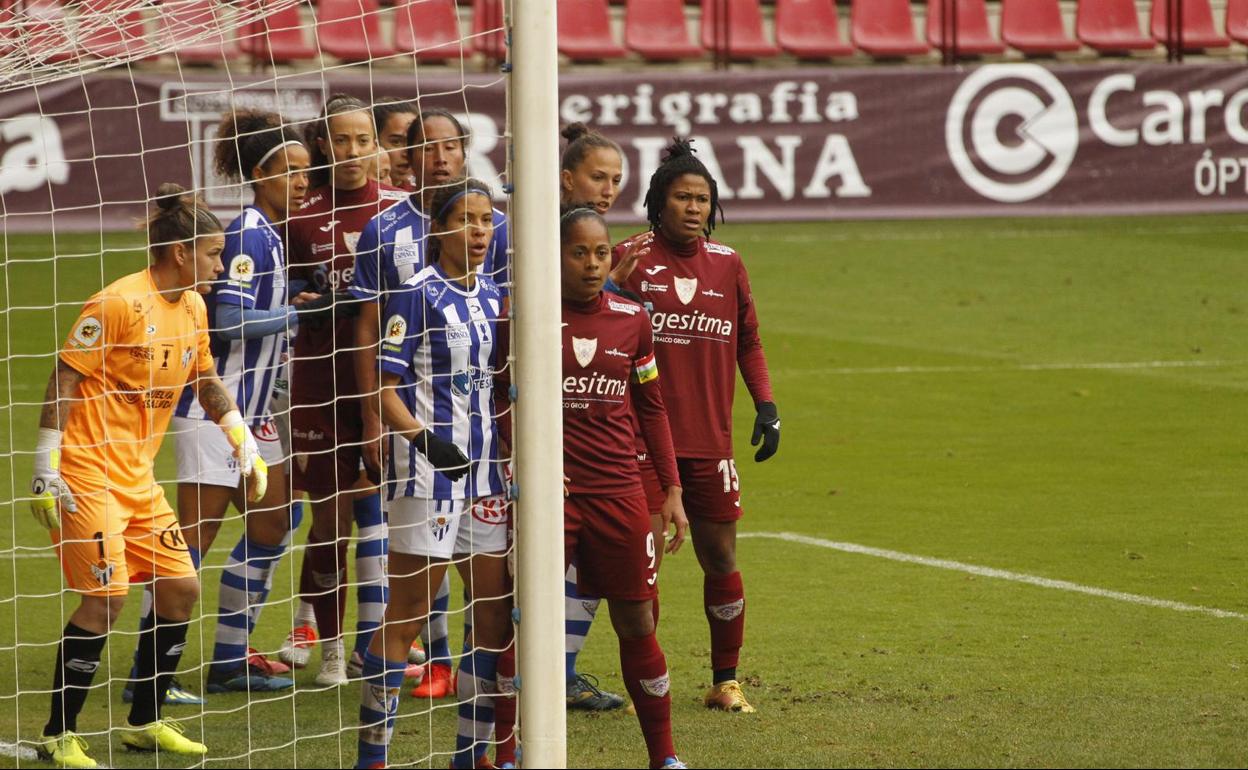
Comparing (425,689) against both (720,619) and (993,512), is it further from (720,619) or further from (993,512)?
(993,512)

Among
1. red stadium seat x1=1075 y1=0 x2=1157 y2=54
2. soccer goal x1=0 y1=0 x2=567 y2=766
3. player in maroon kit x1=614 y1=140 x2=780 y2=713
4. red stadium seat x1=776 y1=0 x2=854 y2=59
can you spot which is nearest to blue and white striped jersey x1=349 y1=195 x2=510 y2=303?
soccer goal x1=0 y1=0 x2=567 y2=766

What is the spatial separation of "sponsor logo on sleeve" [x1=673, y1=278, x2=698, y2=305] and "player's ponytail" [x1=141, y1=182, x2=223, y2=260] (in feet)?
5.47

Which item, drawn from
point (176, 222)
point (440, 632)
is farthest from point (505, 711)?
point (176, 222)

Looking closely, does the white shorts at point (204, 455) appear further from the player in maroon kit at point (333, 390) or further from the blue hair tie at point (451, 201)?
the blue hair tie at point (451, 201)

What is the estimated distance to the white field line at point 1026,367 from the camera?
539 inches

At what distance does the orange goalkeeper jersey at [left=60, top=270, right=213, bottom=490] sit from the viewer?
18.0ft

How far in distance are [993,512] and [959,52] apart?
41.8ft

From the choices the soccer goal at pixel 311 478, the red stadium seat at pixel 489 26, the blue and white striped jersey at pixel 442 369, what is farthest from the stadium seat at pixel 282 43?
the blue and white striped jersey at pixel 442 369

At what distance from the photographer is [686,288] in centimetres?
624

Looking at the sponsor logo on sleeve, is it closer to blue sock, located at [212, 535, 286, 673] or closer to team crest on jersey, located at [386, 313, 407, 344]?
team crest on jersey, located at [386, 313, 407, 344]

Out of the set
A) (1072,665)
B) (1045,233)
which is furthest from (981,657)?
(1045,233)

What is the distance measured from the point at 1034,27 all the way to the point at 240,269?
1691 cm

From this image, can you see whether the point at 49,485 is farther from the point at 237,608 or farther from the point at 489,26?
the point at 489,26

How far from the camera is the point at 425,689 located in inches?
249
